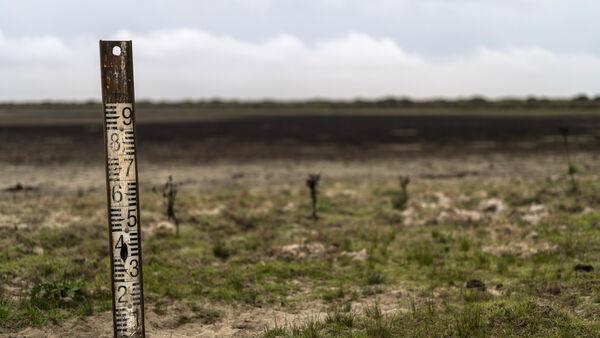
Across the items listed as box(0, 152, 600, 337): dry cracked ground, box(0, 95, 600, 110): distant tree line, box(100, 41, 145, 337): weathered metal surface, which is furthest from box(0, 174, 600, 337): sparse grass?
box(0, 95, 600, 110): distant tree line

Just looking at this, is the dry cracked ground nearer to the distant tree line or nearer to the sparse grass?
the sparse grass

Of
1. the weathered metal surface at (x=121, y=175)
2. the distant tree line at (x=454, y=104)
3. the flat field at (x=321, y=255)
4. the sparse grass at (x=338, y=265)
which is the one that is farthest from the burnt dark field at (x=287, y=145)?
the distant tree line at (x=454, y=104)

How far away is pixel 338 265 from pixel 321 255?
599mm

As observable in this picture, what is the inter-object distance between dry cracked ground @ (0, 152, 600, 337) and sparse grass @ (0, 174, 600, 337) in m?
0.03

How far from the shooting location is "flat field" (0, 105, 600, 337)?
22.7 feet

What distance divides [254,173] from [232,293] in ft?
48.5

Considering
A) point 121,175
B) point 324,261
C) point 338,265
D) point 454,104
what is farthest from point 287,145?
point 454,104

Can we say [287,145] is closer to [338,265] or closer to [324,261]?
[324,261]

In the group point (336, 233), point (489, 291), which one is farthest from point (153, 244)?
point (489, 291)

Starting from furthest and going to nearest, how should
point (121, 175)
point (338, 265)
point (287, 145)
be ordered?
point (287, 145)
point (338, 265)
point (121, 175)

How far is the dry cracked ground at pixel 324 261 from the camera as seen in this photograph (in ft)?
22.6

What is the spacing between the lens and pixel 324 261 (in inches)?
391

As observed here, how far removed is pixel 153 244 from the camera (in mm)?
10773

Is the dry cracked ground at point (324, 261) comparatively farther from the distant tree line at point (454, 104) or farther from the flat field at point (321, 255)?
the distant tree line at point (454, 104)
